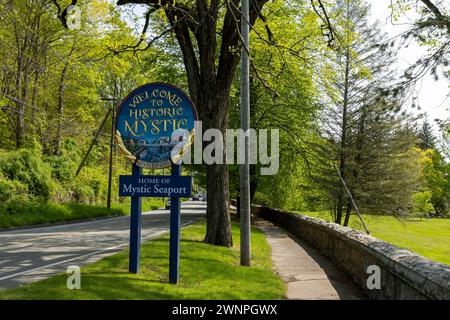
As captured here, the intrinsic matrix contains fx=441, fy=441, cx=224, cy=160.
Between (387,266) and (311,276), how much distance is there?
3.40m

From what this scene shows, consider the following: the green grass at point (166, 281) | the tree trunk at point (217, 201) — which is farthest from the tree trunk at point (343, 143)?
the green grass at point (166, 281)

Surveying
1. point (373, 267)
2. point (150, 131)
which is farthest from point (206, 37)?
point (373, 267)

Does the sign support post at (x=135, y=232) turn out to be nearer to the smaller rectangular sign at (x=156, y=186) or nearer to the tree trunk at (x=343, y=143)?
the smaller rectangular sign at (x=156, y=186)

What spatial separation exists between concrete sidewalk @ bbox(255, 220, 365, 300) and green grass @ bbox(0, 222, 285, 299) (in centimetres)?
40

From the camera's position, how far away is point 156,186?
8.09 meters

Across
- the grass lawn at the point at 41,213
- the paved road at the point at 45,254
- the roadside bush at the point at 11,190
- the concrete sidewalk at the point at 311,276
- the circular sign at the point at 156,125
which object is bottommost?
the concrete sidewalk at the point at 311,276

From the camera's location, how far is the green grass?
21.5ft

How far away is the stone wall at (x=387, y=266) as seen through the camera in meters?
5.56

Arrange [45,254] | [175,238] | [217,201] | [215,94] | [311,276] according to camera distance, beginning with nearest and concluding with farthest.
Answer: [175,238] → [311,276] → [45,254] → [217,201] → [215,94]

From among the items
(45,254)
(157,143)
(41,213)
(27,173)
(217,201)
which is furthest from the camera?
(27,173)

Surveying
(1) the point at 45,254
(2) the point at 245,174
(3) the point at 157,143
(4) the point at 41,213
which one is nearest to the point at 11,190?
(4) the point at 41,213

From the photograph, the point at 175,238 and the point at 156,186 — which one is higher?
the point at 156,186

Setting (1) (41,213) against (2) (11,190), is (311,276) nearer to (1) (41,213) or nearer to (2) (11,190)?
(1) (41,213)

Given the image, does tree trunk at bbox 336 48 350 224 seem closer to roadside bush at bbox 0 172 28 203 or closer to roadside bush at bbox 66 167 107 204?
roadside bush at bbox 66 167 107 204
